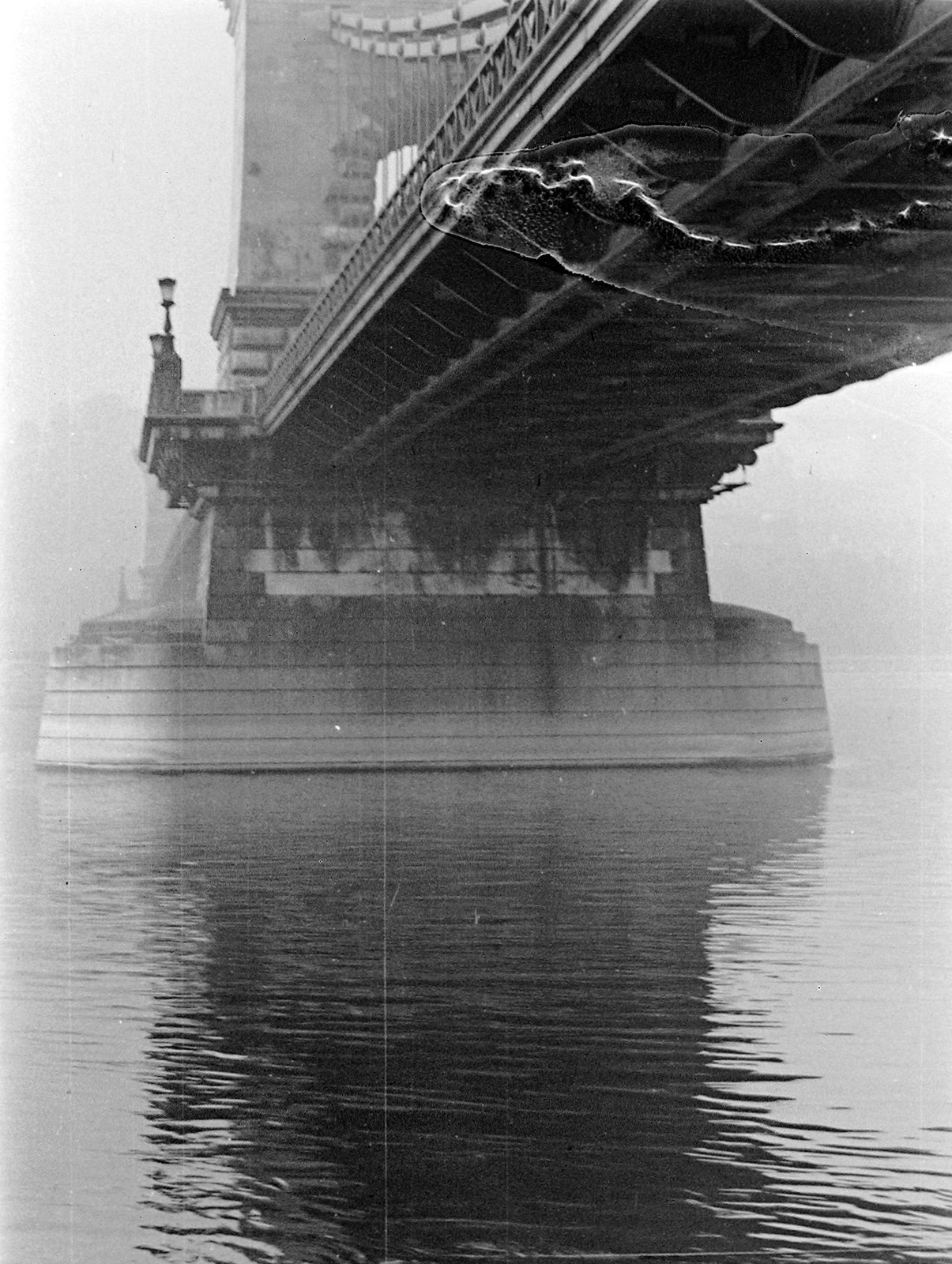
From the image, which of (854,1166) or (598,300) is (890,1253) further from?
(598,300)

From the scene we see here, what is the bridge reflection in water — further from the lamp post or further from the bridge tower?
the lamp post

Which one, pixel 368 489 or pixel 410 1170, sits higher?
pixel 368 489

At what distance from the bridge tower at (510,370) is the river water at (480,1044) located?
483 centimetres

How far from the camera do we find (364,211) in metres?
20.0

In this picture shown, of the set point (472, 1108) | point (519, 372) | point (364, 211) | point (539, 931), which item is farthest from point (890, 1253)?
point (364, 211)

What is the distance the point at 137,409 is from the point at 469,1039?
17133 millimetres

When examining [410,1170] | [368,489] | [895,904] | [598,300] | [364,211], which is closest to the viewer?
[410,1170]

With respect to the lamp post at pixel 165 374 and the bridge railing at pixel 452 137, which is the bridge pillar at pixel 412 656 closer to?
the lamp post at pixel 165 374

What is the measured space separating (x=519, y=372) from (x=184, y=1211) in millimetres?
13158

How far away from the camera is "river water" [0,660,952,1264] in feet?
19.8

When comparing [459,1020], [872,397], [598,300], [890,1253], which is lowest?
[890,1253]

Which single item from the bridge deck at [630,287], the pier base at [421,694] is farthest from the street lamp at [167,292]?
the pier base at [421,694]

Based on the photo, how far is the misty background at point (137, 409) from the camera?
58.7 feet

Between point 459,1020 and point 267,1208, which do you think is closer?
point 267,1208
